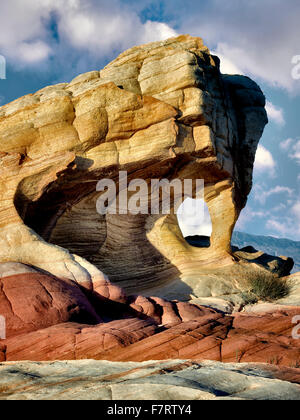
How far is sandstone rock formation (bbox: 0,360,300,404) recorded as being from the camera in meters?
4.62

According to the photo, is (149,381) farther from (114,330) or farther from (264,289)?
(264,289)

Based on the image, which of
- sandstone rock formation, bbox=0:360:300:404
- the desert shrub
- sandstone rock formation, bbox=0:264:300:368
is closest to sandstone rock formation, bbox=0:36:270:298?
the desert shrub

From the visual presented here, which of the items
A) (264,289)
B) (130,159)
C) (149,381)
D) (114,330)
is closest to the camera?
(149,381)

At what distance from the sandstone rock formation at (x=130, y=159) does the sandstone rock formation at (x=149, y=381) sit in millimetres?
6834

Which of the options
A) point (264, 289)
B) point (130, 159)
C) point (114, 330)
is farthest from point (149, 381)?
point (264, 289)

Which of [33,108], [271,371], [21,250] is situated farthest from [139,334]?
[33,108]

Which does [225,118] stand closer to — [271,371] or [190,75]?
[190,75]

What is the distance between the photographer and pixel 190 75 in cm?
1642

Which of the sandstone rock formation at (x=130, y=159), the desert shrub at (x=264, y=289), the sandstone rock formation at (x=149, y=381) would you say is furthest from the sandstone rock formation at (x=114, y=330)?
the desert shrub at (x=264, y=289)

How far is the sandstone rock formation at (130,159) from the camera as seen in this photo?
49.2 ft

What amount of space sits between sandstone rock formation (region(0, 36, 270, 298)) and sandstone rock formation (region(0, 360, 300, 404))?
22.4 ft

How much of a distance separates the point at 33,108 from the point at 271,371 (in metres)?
13.1

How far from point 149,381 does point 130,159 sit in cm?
1189

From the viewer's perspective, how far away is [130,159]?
16172mm
